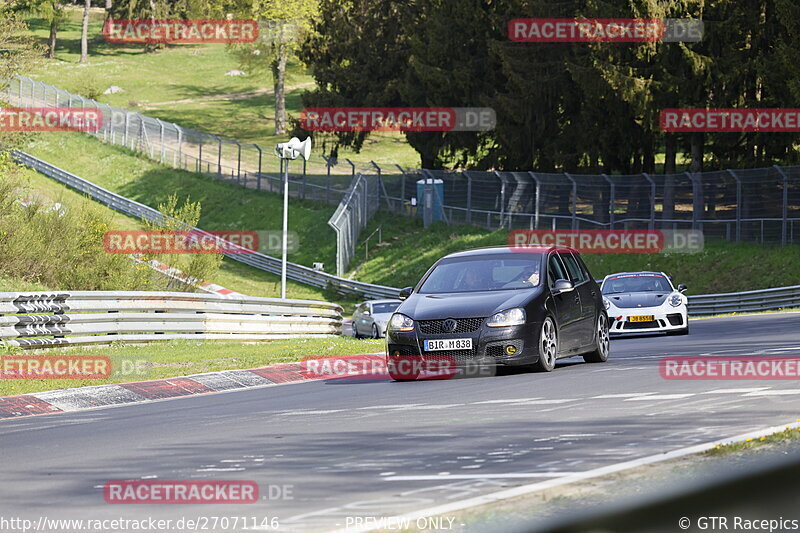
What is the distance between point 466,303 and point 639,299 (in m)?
10.1

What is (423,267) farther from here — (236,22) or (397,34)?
(236,22)

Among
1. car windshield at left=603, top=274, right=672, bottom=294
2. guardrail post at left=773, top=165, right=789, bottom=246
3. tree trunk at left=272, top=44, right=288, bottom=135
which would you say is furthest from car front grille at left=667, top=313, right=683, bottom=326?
tree trunk at left=272, top=44, right=288, bottom=135

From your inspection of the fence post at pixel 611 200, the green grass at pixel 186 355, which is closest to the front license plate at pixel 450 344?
the green grass at pixel 186 355

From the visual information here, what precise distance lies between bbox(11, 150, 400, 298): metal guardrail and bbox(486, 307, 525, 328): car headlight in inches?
930

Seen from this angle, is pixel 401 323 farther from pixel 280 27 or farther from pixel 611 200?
pixel 280 27

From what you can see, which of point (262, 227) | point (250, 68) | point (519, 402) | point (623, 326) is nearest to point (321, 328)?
point (623, 326)

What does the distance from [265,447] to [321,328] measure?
18751mm

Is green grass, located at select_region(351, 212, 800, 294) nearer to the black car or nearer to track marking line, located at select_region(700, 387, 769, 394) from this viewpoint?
the black car

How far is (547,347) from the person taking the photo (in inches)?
599

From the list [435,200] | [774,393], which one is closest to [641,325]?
[774,393]

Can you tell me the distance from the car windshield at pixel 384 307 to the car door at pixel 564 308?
1616 cm

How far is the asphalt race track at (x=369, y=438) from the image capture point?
7051 mm

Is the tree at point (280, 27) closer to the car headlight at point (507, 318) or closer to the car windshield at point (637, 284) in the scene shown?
the car windshield at point (637, 284)

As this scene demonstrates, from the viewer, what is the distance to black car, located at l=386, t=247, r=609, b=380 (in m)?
14.7
